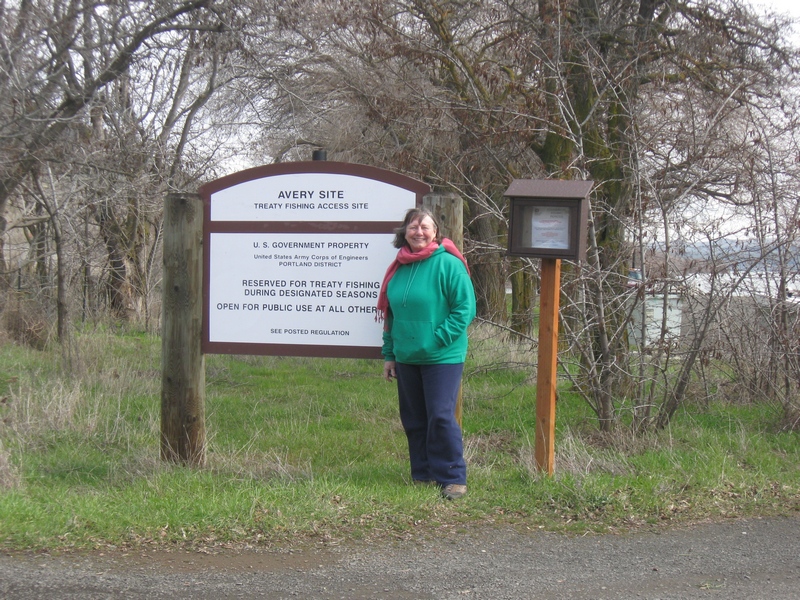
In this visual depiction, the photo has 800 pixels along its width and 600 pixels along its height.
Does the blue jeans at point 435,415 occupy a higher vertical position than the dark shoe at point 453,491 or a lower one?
higher

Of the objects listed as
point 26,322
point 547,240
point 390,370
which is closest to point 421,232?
point 547,240

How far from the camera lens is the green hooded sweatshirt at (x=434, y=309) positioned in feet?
17.3

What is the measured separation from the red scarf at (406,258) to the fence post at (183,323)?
140cm

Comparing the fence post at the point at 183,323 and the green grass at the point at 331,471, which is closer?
the green grass at the point at 331,471

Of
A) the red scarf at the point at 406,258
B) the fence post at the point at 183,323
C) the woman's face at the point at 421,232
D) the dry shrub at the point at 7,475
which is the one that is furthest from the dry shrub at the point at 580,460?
the dry shrub at the point at 7,475

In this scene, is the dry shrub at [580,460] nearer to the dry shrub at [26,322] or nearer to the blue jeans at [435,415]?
the blue jeans at [435,415]

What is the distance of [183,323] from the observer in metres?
6.05

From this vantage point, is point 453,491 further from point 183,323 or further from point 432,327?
point 183,323

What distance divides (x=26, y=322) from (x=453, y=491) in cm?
1001

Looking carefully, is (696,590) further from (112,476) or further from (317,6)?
(317,6)

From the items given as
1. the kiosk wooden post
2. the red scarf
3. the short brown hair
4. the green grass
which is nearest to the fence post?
the green grass

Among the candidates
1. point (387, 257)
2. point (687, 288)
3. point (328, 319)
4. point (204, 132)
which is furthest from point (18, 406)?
point (204, 132)

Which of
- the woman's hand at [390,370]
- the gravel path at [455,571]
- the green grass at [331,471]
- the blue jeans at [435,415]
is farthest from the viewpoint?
the woman's hand at [390,370]

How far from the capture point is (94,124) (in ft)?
44.0
